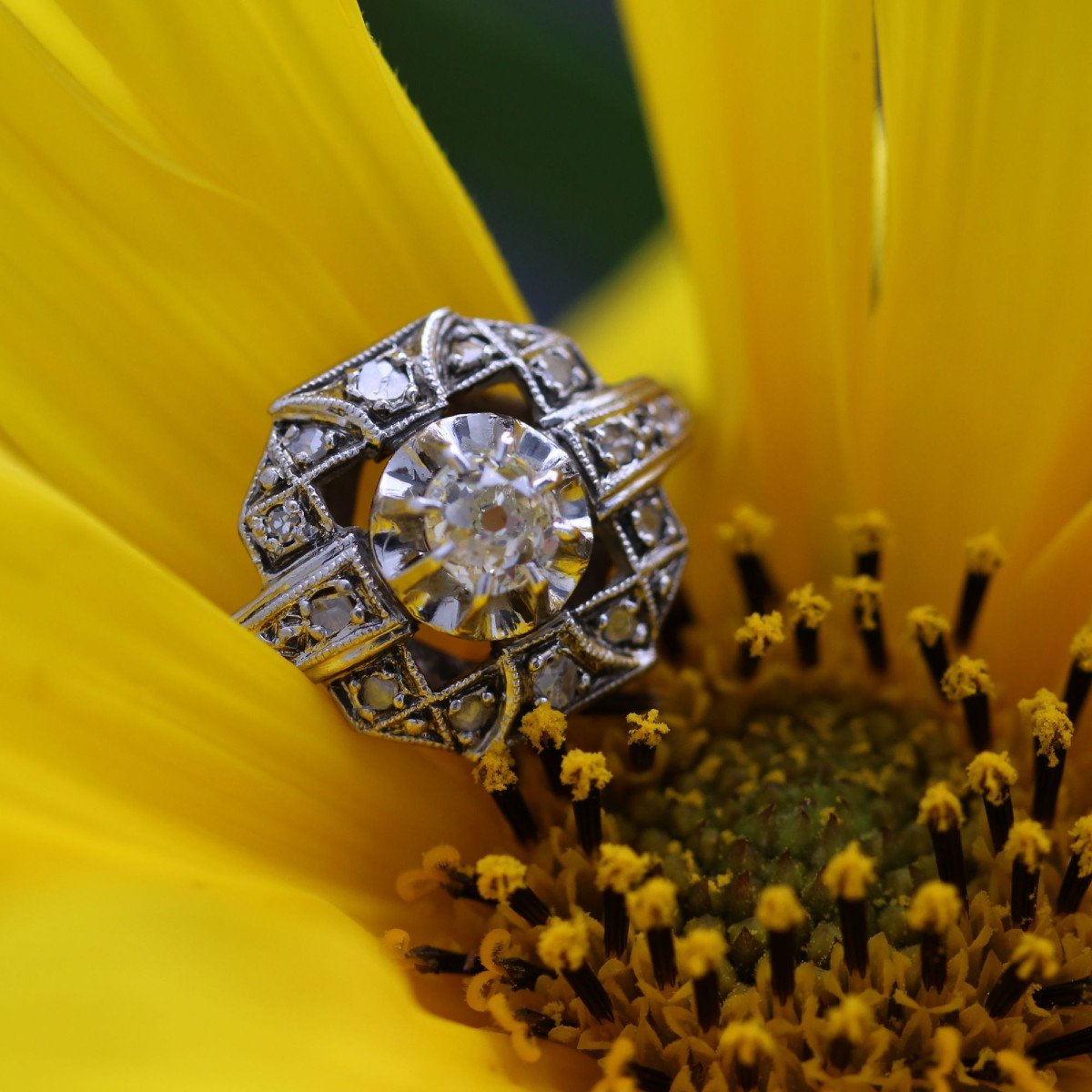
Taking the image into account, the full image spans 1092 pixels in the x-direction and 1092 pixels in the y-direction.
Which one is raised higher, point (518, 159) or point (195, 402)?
point (195, 402)

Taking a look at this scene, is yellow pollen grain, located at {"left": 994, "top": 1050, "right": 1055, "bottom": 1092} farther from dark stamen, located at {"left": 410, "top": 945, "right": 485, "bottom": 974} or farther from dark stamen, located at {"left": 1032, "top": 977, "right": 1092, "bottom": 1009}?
dark stamen, located at {"left": 410, "top": 945, "right": 485, "bottom": 974}

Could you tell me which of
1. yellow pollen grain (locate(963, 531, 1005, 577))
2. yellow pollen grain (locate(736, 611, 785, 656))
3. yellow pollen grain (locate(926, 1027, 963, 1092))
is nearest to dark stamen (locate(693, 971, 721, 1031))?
yellow pollen grain (locate(926, 1027, 963, 1092))

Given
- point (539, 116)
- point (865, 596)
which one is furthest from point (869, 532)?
point (539, 116)

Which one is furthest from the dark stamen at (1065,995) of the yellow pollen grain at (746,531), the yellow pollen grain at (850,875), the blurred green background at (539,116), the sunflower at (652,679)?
the blurred green background at (539,116)

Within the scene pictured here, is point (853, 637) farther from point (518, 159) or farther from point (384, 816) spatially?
point (518, 159)

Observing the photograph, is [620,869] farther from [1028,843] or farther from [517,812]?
[1028,843]

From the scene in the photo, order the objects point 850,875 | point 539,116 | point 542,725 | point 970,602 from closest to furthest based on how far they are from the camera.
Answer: point 850,875 → point 542,725 → point 970,602 → point 539,116

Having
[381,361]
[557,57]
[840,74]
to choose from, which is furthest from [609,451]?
[557,57]

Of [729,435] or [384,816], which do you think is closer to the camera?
[384,816]
